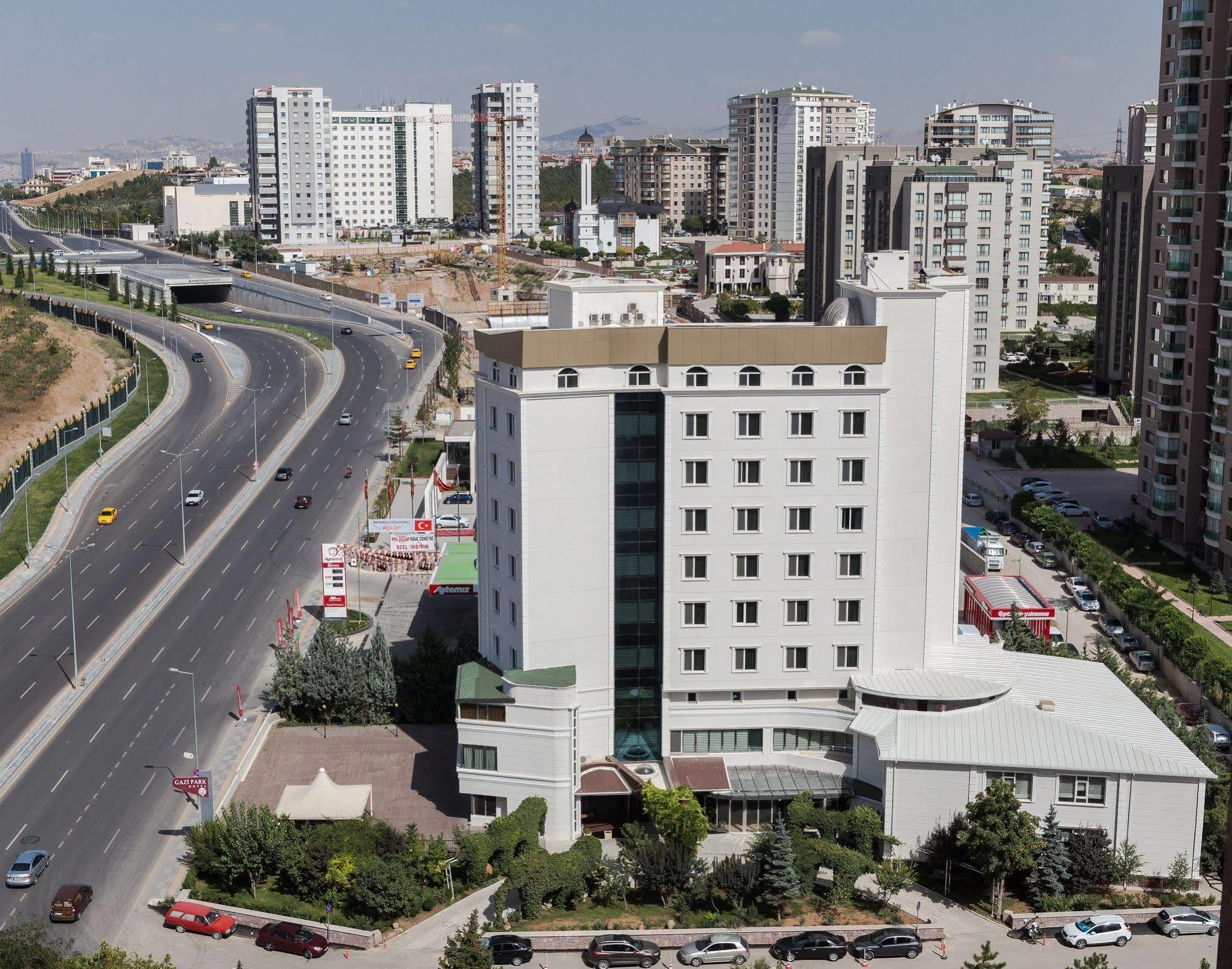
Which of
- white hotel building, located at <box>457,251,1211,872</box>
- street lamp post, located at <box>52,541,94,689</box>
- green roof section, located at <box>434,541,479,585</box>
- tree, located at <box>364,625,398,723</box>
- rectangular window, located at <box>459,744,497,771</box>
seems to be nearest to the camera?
rectangular window, located at <box>459,744,497,771</box>

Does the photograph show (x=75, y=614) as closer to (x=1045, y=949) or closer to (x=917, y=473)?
(x=917, y=473)

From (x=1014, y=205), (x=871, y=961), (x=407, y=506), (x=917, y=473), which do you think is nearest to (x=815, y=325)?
(x=917, y=473)

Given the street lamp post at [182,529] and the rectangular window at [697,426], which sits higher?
the rectangular window at [697,426]

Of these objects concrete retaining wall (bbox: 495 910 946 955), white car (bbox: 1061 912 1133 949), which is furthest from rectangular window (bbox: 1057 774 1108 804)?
concrete retaining wall (bbox: 495 910 946 955)

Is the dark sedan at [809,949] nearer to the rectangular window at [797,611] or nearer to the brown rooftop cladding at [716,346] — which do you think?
the rectangular window at [797,611]

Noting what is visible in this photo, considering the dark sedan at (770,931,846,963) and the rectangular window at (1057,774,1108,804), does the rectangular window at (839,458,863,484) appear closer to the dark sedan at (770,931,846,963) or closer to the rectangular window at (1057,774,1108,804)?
the rectangular window at (1057,774,1108,804)

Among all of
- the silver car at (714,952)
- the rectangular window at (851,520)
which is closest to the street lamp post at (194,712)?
the silver car at (714,952)

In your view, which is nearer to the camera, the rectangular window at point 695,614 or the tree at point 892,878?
the tree at point 892,878
